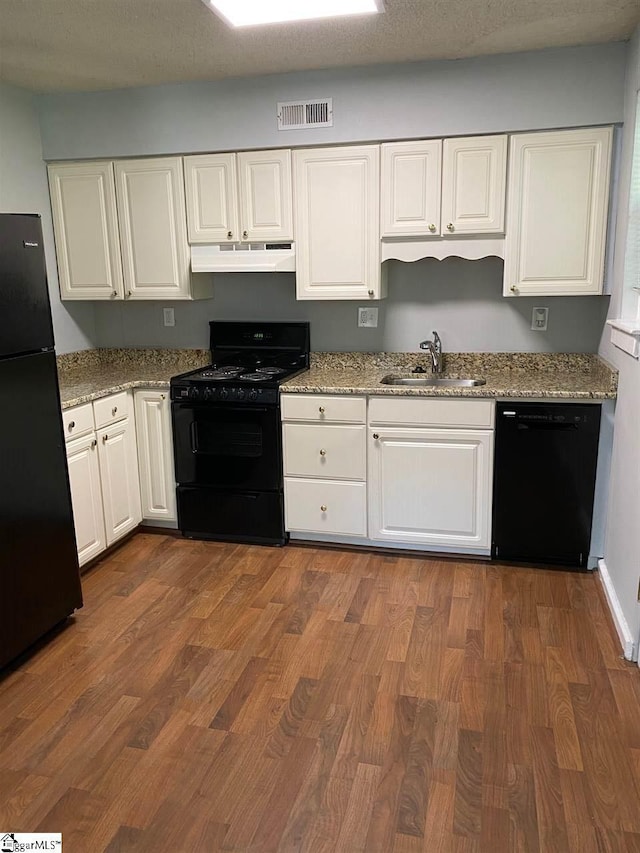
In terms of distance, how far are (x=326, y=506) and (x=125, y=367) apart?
5.50 feet

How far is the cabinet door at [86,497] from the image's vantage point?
3.19m

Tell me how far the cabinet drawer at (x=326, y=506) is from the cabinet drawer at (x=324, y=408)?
0.35m

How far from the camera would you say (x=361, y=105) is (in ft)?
10.9

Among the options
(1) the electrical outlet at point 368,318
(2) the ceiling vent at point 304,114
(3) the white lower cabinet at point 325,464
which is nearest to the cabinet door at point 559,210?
(1) the electrical outlet at point 368,318

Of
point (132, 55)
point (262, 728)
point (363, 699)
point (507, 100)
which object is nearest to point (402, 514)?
point (363, 699)

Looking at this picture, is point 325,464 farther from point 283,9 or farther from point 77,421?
point 283,9

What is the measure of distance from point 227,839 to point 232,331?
287cm

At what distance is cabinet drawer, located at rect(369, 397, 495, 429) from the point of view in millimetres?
3246

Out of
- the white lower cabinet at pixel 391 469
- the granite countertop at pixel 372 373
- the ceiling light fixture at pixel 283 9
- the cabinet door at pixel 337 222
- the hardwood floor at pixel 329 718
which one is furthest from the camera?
the cabinet door at pixel 337 222

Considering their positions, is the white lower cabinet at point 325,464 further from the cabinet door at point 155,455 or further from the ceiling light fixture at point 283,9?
the ceiling light fixture at point 283,9

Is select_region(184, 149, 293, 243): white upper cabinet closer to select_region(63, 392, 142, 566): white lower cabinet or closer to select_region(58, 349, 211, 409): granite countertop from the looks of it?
select_region(58, 349, 211, 409): granite countertop

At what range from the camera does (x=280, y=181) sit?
3.52 metres

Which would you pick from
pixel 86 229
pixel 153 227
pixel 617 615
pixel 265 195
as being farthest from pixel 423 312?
pixel 86 229

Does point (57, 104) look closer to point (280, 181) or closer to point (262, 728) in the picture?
point (280, 181)
